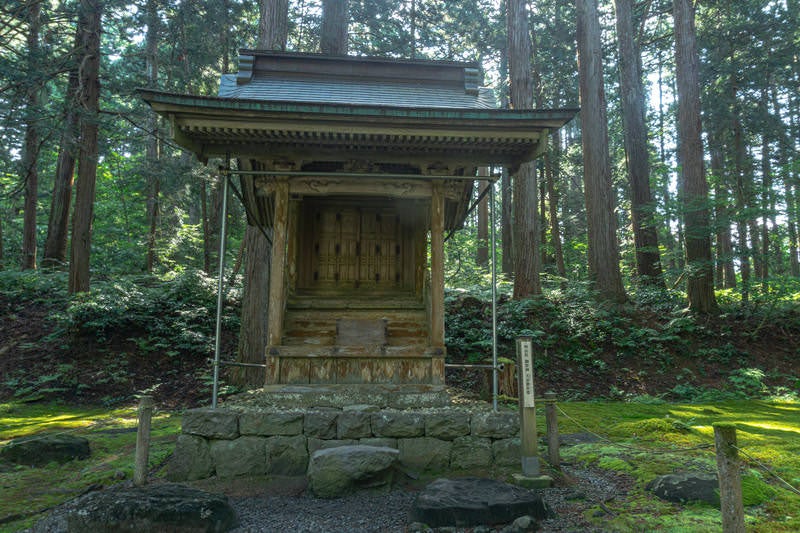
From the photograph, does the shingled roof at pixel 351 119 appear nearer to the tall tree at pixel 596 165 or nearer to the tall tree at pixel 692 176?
the tall tree at pixel 596 165

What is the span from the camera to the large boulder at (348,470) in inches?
180

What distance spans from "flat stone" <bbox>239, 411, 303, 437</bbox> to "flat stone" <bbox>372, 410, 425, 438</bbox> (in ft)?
2.78

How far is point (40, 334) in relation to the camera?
11758 mm

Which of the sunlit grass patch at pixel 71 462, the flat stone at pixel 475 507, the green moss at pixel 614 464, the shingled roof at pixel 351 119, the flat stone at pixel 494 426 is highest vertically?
the shingled roof at pixel 351 119

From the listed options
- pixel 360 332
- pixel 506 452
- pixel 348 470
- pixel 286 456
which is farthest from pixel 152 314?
pixel 506 452

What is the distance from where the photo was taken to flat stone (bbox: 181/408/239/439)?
16.8 ft

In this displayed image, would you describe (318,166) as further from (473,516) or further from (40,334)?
(40,334)

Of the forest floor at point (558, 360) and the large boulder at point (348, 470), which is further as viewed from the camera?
the forest floor at point (558, 360)

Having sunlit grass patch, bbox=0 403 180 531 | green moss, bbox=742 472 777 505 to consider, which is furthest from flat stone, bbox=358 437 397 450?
green moss, bbox=742 472 777 505

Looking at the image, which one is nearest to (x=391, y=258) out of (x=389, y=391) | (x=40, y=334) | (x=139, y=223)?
(x=389, y=391)

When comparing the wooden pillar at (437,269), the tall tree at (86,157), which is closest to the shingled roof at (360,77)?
the wooden pillar at (437,269)

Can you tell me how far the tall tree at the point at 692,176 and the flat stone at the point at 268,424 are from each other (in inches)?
438

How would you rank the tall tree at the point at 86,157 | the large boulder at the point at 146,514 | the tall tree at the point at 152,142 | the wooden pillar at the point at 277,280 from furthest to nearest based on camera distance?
the tall tree at the point at 152,142 < the tall tree at the point at 86,157 < the wooden pillar at the point at 277,280 < the large boulder at the point at 146,514

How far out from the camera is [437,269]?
6320 millimetres
